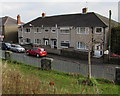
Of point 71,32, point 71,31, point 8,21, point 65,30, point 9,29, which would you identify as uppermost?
point 8,21

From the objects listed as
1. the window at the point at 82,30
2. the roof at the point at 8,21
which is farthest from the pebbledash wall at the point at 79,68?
the roof at the point at 8,21

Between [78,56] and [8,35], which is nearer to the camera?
[78,56]

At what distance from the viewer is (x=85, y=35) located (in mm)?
25453

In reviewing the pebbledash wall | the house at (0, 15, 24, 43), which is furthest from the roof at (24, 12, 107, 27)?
the pebbledash wall

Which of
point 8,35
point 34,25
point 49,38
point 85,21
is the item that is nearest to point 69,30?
point 85,21

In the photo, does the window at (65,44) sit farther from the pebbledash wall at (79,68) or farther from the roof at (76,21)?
the pebbledash wall at (79,68)

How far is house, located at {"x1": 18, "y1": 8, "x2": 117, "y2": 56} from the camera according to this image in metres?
23.7

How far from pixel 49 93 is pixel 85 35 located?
73.1 feet

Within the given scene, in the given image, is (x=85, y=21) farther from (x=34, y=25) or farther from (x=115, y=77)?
(x=115, y=77)

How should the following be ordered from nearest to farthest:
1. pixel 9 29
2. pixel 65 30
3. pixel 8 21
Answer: pixel 65 30 → pixel 9 29 → pixel 8 21

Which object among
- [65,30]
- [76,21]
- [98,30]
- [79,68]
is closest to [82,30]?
[76,21]

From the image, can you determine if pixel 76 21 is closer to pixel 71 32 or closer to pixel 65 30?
pixel 71 32

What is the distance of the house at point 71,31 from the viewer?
23.7 m

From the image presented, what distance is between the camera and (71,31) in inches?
1073
